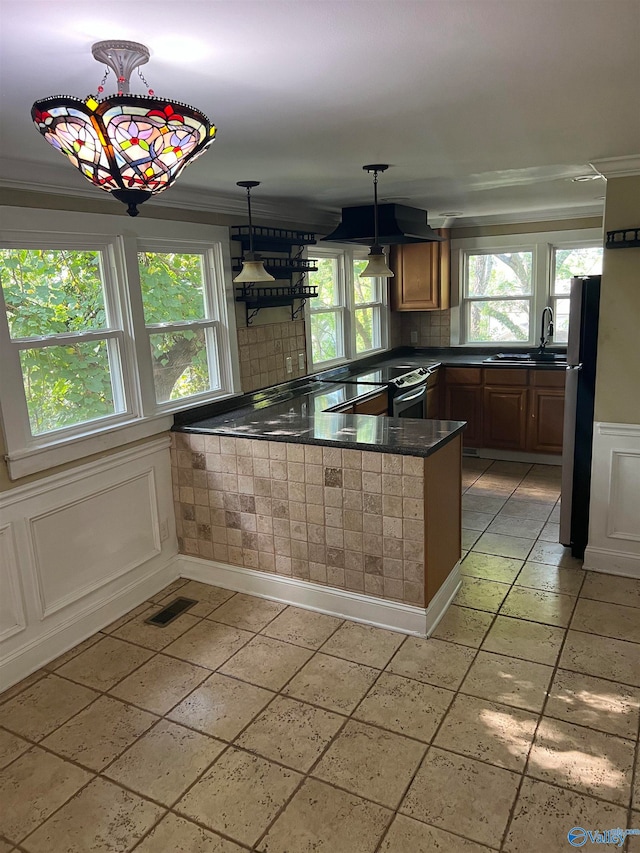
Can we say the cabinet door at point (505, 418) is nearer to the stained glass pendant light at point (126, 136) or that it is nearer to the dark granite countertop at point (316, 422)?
the dark granite countertop at point (316, 422)

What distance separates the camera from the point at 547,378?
17.5 ft

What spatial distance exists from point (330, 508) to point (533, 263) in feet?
12.7

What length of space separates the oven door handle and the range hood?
116cm

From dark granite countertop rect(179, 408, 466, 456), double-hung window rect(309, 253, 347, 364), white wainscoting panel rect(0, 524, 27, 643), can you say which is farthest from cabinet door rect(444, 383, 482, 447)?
white wainscoting panel rect(0, 524, 27, 643)

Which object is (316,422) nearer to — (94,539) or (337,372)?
(94,539)

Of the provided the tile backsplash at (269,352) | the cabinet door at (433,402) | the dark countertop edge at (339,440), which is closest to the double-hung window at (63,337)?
the dark countertop edge at (339,440)

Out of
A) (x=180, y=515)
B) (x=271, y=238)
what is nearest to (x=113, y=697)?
(x=180, y=515)

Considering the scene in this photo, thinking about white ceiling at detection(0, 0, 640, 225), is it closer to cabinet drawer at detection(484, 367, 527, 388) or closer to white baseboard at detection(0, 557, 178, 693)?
white baseboard at detection(0, 557, 178, 693)

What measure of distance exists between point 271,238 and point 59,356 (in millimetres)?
1762

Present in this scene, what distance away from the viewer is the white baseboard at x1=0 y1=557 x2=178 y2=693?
272 centimetres

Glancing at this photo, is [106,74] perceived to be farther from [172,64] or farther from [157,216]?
[157,216]

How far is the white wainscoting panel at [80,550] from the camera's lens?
271cm

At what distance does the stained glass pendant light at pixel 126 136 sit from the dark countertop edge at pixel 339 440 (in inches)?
65.9

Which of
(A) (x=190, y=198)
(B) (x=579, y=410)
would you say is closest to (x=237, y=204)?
(A) (x=190, y=198)
